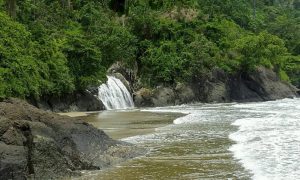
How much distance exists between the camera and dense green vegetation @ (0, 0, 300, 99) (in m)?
29.4

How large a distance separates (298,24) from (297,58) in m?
9.85

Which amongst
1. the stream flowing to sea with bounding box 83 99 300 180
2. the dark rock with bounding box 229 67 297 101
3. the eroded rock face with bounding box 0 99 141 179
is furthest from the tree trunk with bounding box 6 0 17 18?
the dark rock with bounding box 229 67 297 101

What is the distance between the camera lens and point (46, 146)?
10.2m

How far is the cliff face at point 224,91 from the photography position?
43.8 metres

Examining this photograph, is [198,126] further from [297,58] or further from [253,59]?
[297,58]

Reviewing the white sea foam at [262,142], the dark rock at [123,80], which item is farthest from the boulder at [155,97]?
the white sea foam at [262,142]

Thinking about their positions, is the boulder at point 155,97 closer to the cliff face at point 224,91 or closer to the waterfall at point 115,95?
the cliff face at point 224,91

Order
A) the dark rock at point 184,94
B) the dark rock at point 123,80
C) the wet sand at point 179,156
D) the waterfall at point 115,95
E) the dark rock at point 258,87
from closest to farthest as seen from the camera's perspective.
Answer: the wet sand at point 179,156 → the waterfall at point 115,95 → the dark rock at point 123,80 → the dark rock at point 184,94 → the dark rock at point 258,87

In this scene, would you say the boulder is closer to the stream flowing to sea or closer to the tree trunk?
the tree trunk

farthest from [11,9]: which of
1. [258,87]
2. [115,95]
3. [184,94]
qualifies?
[258,87]

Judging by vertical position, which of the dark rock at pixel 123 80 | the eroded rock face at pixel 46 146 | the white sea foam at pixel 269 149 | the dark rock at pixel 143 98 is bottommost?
the white sea foam at pixel 269 149

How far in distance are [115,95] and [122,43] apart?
750 centimetres

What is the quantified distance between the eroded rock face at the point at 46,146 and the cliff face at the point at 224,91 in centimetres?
3001

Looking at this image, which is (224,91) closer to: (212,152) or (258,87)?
(258,87)
